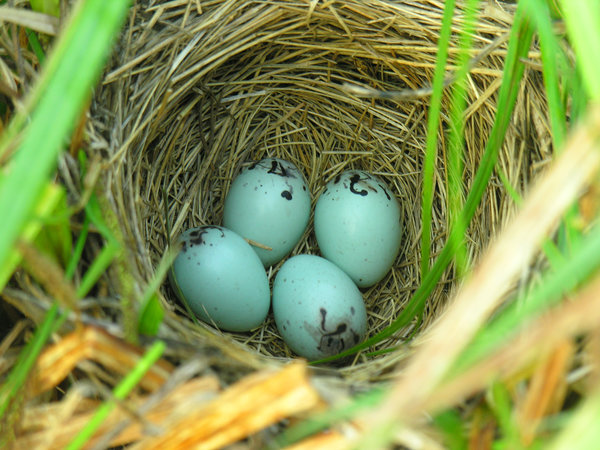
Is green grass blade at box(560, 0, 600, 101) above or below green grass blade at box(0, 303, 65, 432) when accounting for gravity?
above

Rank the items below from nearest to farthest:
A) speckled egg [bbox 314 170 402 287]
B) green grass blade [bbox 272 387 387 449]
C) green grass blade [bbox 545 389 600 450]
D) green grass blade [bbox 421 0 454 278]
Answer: green grass blade [bbox 545 389 600 450] < green grass blade [bbox 272 387 387 449] < green grass blade [bbox 421 0 454 278] < speckled egg [bbox 314 170 402 287]

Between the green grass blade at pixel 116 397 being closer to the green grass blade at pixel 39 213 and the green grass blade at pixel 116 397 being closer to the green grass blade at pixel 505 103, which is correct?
the green grass blade at pixel 39 213

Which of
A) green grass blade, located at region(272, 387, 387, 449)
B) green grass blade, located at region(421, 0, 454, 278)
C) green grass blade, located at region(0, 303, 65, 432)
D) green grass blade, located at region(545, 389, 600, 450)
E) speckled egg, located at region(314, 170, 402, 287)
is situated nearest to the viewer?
green grass blade, located at region(545, 389, 600, 450)

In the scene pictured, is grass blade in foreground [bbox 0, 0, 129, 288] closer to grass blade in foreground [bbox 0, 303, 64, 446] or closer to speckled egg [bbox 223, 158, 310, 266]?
grass blade in foreground [bbox 0, 303, 64, 446]

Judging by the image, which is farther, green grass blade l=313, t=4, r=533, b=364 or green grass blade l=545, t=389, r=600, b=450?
green grass blade l=313, t=4, r=533, b=364

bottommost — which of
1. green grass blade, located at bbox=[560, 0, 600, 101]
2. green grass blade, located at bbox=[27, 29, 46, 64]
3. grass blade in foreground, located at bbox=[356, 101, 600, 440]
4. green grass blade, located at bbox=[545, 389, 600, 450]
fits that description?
green grass blade, located at bbox=[545, 389, 600, 450]

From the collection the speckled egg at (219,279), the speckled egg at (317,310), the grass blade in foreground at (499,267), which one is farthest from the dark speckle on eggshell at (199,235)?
the grass blade in foreground at (499,267)

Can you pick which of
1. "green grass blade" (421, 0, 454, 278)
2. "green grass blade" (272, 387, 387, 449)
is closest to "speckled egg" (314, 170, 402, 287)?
"green grass blade" (421, 0, 454, 278)
